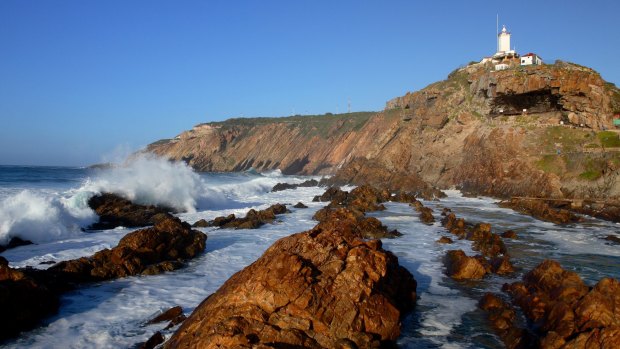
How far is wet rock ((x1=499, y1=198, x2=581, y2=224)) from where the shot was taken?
66.1 feet

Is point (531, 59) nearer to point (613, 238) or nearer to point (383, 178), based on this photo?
point (383, 178)

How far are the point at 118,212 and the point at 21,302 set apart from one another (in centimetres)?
1292

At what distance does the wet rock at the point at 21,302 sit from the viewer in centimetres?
720

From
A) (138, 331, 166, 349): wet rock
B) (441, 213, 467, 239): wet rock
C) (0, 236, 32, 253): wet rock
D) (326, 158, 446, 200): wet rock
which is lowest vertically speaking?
(138, 331, 166, 349): wet rock

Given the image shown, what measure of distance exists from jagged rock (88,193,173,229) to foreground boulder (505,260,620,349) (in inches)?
622

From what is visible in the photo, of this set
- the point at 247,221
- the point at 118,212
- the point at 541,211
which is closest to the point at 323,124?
the point at 541,211

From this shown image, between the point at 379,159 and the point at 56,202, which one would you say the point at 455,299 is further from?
the point at 379,159

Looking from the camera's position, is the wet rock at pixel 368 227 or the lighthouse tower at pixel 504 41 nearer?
the wet rock at pixel 368 227

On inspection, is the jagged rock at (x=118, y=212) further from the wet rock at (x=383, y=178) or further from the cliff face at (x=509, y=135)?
the cliff face at (x=509, y=135)

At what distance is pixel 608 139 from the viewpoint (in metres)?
30.1

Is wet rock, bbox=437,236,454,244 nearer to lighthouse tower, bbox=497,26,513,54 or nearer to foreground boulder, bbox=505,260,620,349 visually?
foreground boulder, bbox=505,260,620,349

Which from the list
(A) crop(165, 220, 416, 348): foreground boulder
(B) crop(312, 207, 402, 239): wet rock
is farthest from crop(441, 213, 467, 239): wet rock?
(A) crop(165, 220, 416, 348): foreground boulder

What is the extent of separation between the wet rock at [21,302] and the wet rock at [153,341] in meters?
2.43

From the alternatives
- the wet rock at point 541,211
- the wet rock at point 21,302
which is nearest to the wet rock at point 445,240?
the wet rock at point 541,211
